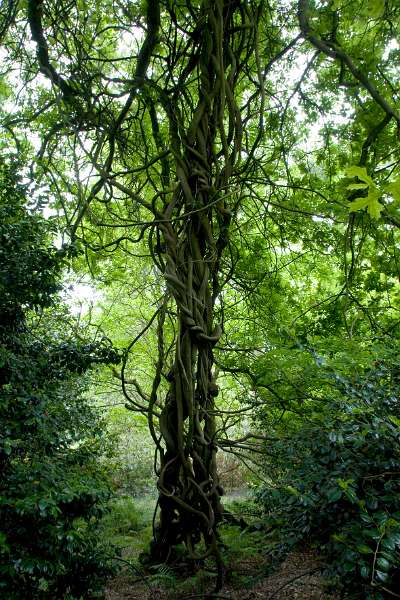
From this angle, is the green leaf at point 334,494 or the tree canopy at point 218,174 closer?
the green leaf at point 334,494

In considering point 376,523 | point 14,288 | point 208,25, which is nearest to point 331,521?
point 376,523

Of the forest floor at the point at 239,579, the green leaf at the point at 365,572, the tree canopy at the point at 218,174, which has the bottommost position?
the forest floor at the point at 239,579

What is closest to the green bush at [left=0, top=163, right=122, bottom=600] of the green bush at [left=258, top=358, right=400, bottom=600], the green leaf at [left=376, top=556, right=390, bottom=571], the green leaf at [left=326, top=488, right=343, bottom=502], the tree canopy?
the tree canopy

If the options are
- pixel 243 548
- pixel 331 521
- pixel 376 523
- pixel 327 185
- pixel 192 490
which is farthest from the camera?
pixel 327 185

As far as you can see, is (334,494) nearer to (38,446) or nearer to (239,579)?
(239,579)

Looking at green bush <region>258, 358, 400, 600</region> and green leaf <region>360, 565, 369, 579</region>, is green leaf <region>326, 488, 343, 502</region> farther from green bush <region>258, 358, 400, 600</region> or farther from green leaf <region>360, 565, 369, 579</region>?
green leaf <region>360, 565, 369, 579</region>

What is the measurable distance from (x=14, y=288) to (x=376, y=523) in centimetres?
140

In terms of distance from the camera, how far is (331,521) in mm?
1311

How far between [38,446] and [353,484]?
43.9 inches

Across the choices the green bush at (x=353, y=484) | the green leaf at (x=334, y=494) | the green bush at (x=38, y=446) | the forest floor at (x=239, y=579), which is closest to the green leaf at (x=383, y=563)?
the green bush at (x=353, y=484)

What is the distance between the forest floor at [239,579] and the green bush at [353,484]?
1.13 feet

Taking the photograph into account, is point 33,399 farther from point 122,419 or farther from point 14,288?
point 122,419

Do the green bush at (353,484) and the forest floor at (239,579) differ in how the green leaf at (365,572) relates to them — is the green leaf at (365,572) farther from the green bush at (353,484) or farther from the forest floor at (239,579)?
the forest floor at (239,579)

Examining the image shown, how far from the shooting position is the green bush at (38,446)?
145 centimetres
